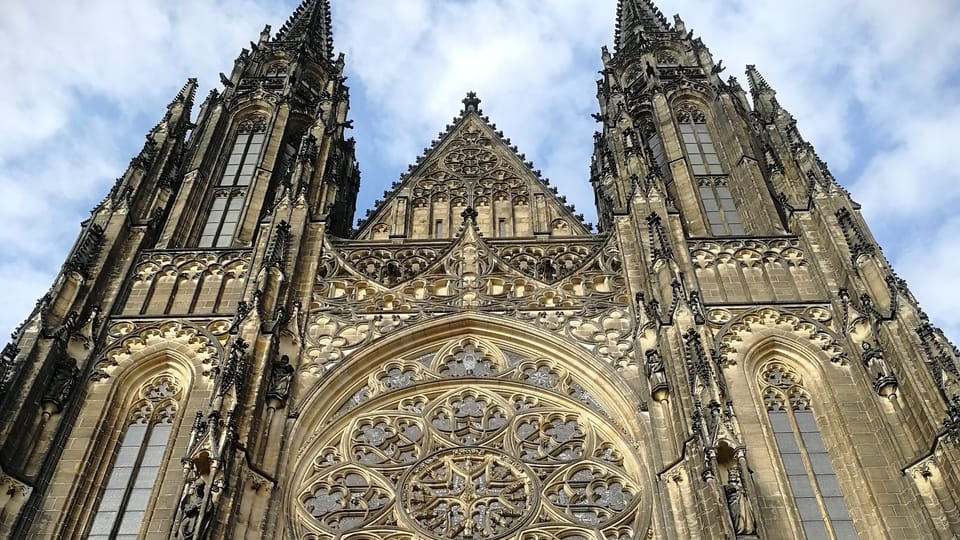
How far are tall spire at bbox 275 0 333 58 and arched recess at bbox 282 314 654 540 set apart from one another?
16.0m

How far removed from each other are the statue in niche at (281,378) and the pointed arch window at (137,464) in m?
1.91

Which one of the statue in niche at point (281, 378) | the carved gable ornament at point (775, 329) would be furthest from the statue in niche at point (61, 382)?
the carved gable ornament at point (775, 329)

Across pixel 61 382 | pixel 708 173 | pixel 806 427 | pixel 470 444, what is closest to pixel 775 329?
pixel 806 427

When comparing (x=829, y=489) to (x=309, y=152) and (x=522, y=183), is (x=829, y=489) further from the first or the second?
(x=309, y=152)

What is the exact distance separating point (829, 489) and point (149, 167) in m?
15.9

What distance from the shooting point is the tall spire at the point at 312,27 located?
31766mm

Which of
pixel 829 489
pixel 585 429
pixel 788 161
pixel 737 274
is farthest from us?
pixel 788 161

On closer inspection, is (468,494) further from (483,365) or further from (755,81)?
(755,81)

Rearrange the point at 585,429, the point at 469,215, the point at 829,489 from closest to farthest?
the point at 829,489
the point at 585,429
the point at 469,215

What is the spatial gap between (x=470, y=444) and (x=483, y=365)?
1.99 metres

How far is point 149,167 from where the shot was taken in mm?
22875

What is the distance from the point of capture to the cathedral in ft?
49.4

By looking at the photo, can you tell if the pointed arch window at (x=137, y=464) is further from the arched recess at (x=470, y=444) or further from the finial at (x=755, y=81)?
the finial at (x=755, y=81)

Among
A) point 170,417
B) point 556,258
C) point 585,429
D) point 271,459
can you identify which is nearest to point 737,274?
point 556,258
